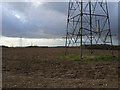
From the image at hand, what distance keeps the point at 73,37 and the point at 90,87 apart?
36.2 feet

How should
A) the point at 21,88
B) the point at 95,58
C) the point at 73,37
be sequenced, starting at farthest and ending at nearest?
the point at 73,37 → the point at 95,58 → the point at 21,88

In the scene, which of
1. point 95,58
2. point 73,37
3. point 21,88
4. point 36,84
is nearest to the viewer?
point 21,88

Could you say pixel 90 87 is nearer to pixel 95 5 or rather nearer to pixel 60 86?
pixel 60 86

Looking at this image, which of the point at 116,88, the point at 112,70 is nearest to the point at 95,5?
the point at 112,70

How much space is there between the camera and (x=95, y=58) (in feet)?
51.7

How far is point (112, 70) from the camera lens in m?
11.0

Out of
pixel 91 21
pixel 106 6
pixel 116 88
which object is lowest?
pixel 116 88

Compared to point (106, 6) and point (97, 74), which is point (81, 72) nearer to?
point (97, 74)

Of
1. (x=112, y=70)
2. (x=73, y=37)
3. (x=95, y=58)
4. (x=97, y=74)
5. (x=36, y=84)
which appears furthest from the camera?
(x=73, y=37)

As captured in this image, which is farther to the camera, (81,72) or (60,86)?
(81,72)

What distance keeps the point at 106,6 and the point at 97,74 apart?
32.4ft

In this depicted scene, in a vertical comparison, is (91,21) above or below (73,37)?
above

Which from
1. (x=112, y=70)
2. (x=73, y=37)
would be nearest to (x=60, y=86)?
(x=112, y=70)

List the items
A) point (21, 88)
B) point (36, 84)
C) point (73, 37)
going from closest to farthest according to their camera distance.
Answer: point (21, 88) < point (36, 84) < point (73, 37)
